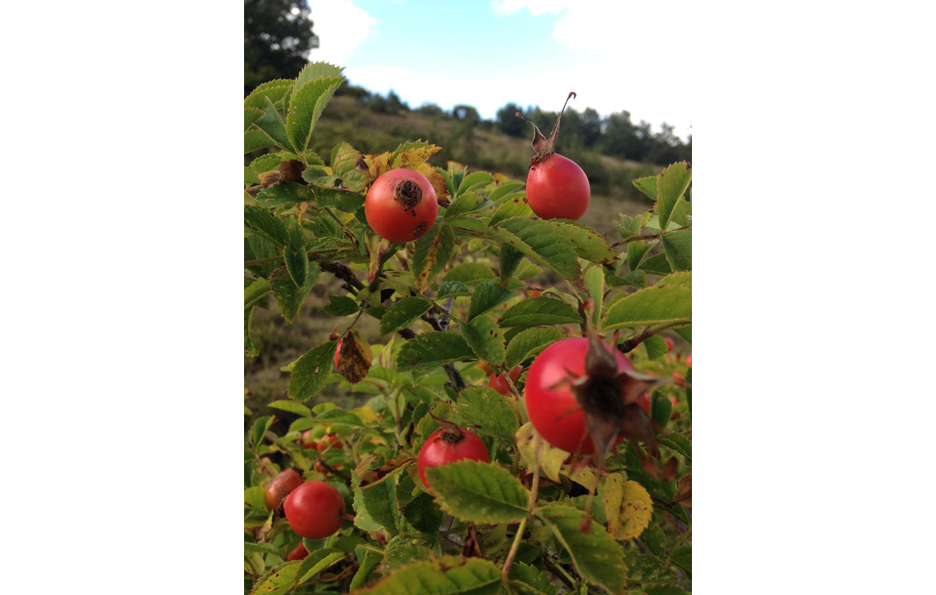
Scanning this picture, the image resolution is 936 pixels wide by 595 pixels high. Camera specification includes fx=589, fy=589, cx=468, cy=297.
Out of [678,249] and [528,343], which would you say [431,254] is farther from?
[678,249]

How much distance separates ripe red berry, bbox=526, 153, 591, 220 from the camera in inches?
23.9

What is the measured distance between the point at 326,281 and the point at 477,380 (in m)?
2.33

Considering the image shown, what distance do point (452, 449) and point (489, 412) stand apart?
5 cm

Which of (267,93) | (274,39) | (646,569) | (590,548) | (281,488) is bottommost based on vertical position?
(281,488)

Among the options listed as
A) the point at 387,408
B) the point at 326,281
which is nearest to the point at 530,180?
the point at 387,408

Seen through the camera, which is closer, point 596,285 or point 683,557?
point 596,285

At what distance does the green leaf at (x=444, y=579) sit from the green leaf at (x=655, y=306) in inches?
7.6

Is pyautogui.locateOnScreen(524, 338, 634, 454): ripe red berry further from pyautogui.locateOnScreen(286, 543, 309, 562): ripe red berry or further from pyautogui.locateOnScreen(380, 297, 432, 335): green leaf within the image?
pyautogui.locateOnScreen(286, 543, 309, 562): ripe red berry

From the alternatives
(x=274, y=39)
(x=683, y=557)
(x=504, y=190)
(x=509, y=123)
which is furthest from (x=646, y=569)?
(x=509, y=123)

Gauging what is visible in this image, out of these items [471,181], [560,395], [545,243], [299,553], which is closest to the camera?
[560,395]

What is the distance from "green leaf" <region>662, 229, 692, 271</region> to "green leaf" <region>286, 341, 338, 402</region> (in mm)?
398

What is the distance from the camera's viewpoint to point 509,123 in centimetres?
682

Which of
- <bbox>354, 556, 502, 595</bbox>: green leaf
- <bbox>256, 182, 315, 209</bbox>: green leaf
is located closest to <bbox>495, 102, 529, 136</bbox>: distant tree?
<bbox>256, 182, 315, 209</bbox>: green leaf
